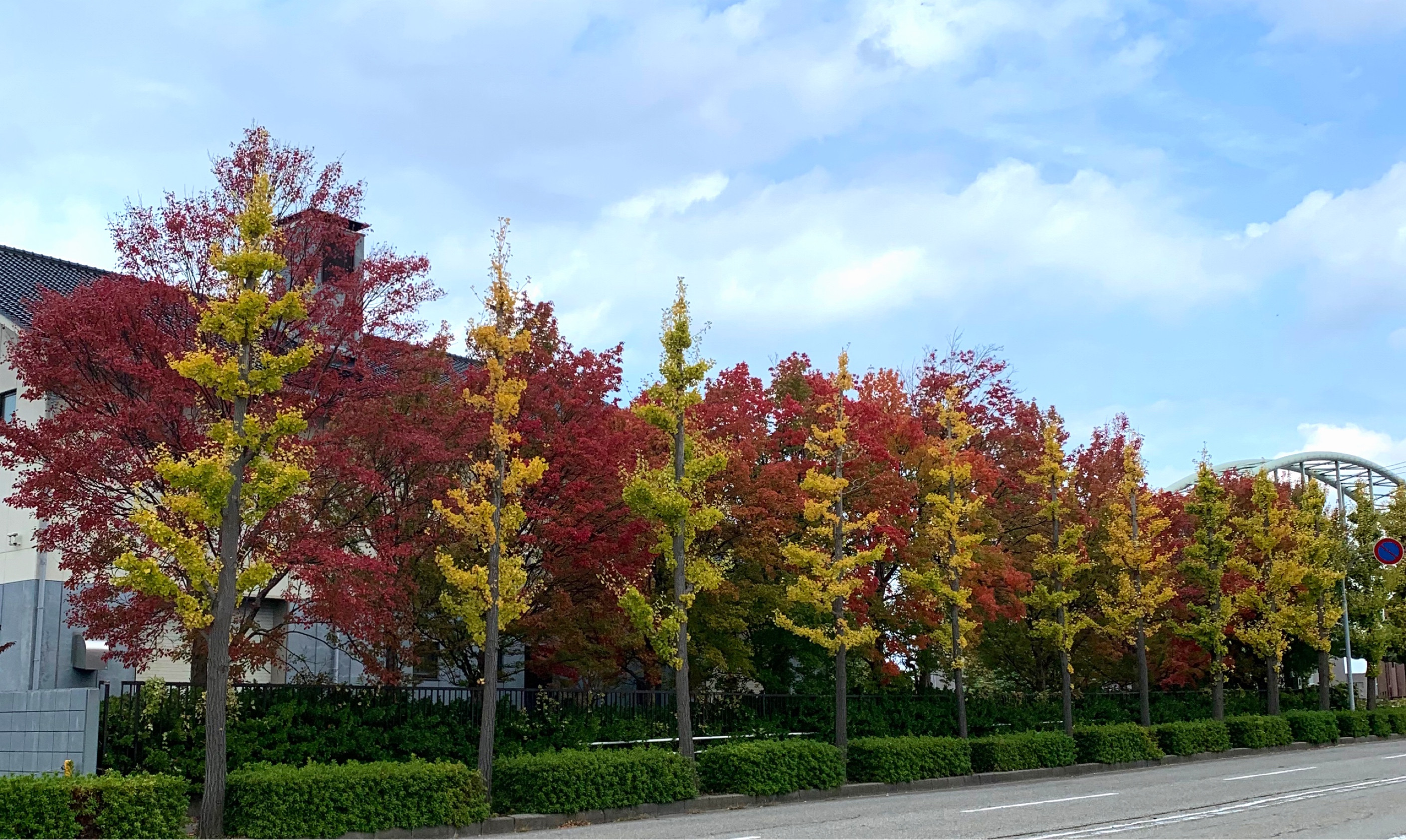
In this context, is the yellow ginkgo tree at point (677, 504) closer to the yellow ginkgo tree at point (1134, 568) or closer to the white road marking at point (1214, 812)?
the white road marking at point (1214, 812)

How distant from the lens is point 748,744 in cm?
2272

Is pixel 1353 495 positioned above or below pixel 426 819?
above

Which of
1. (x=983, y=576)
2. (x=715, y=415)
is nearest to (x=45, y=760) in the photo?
(x=715, y=415)

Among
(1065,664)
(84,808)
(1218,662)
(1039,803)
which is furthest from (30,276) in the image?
(1218,662)

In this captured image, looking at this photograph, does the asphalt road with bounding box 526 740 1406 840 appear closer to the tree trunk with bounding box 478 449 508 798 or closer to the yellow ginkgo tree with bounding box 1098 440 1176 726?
the tree trunk with bounding box 478 449 508 798

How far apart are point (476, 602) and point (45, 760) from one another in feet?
21.1

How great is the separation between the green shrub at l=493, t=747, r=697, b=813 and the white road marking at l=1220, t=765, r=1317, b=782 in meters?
11.4

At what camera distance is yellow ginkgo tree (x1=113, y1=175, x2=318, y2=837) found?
A: 15656 mm

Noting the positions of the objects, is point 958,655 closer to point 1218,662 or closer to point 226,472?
point 1218,662

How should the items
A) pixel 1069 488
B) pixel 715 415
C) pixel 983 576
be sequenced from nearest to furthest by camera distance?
1. pixel 715 415
2. pixel 983 576
3. pixel 1069 488

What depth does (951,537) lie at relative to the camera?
2877cm

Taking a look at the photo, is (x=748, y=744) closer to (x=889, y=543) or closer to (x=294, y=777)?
(x=889, y=543)

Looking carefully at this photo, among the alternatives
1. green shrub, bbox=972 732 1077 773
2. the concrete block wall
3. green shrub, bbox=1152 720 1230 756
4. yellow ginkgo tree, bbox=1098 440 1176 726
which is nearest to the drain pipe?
the concrete block wall

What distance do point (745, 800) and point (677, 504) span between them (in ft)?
18.3
